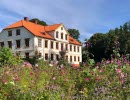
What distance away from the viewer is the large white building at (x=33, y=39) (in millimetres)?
53031

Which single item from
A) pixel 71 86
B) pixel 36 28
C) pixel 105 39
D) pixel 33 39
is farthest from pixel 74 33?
pixel 71 86

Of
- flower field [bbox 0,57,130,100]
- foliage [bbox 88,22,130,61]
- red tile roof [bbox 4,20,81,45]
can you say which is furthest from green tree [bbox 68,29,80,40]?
flower field [bbox 0,57,130,100]

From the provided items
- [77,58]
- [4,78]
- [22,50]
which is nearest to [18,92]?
[4,78]

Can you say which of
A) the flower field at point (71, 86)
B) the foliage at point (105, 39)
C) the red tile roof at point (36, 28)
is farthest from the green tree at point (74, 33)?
the flower field at point (71, 86)

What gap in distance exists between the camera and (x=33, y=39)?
52500 millimetres

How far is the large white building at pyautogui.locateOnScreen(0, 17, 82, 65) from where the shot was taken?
5303 centimetres

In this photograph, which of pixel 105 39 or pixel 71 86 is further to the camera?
pixel 105 39

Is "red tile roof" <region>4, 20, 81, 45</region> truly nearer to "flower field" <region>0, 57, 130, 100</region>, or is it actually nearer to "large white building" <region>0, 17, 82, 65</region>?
"large white building" <region>0, 17, 82, 65</region>

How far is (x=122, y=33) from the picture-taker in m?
72.0

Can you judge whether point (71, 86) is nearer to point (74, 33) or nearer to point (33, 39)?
point (33, 39)

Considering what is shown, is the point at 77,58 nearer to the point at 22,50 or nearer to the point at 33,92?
the point at 22,50

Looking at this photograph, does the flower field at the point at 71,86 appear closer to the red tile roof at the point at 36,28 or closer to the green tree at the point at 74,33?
the red tile roof at the point at 36,28

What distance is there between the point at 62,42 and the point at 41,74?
5128 centimetres

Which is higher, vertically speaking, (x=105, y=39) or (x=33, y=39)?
(x=105, y=39)
